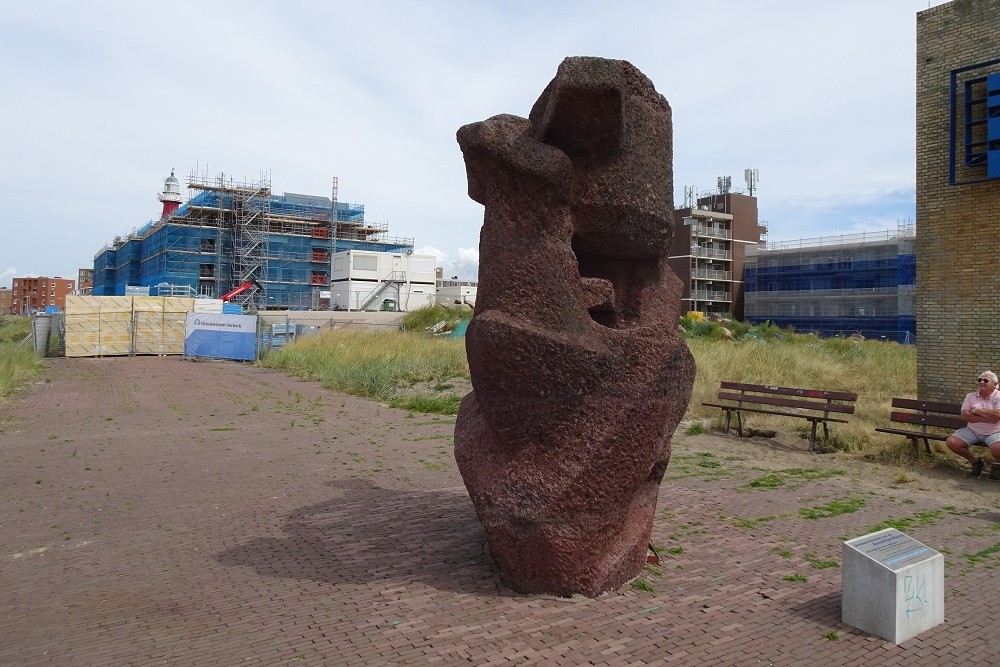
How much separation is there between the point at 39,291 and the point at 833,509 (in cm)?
10865

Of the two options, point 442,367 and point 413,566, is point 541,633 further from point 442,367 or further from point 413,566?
point 442,367

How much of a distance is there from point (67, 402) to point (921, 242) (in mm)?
17704

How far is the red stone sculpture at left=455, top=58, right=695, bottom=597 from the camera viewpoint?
4691 millimetres

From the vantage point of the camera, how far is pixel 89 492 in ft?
25.4

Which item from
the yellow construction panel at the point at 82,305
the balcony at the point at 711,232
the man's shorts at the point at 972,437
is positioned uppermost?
the balcony at the point at 711,232

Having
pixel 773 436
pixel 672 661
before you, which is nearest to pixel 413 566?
pixel 672 661

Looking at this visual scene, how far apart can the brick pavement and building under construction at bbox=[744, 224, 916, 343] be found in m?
39.4

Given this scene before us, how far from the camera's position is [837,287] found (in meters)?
49.4

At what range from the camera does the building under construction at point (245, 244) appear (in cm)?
5722

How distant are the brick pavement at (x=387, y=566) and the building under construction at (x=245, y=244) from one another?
4743cm

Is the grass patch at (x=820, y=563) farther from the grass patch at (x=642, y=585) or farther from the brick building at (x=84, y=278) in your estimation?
the brick building at (x=84, y=278)

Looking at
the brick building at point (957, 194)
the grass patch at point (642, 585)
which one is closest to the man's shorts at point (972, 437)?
the brick building at point (957, 194)

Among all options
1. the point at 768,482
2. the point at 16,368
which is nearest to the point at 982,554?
the point at 768,482

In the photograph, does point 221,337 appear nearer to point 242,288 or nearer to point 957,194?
point 957,194
